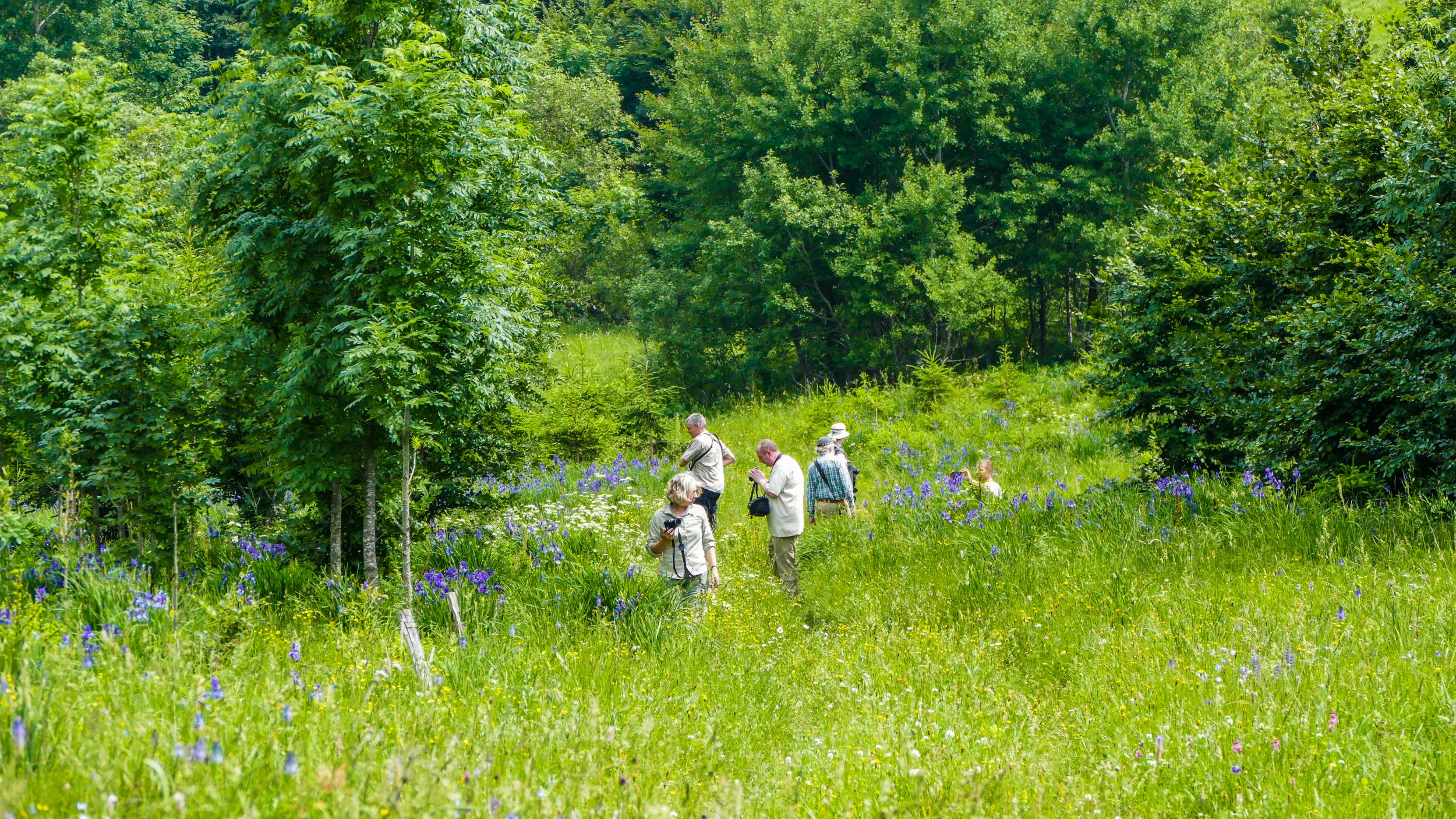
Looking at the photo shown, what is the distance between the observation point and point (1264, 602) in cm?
628

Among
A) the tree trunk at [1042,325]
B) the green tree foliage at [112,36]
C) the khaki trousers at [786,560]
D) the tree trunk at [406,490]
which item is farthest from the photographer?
the green tree foliage at [112,36]

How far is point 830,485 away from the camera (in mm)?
10648

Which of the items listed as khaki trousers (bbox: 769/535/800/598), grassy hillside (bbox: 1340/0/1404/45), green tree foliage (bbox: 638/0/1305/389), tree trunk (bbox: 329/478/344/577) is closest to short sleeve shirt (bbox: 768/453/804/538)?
khaki trousers (bbox: 769/535/800/598)

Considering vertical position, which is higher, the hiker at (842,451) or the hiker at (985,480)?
the hiker at (842,451)

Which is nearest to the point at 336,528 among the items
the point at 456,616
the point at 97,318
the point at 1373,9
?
the point at 456,616

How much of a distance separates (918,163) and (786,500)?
19613 millimetres

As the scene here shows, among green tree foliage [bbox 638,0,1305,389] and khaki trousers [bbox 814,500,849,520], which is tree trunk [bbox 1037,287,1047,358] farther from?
khaki trousers [bbox 814,500,849,520]

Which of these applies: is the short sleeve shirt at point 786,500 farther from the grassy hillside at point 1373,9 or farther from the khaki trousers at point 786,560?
the grassy hillside at point 1373,9

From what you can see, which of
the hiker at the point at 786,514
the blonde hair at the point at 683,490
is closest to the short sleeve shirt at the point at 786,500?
the hiker at the point at 786,514

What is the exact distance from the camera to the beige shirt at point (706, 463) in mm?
10953

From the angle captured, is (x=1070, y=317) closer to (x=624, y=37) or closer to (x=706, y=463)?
(x=706, y=463)

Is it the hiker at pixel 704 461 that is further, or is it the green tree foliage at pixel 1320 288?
the hiker at pixel 704 461

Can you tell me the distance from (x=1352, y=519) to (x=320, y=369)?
7.52 meters

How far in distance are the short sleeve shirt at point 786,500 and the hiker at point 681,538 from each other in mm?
1822
